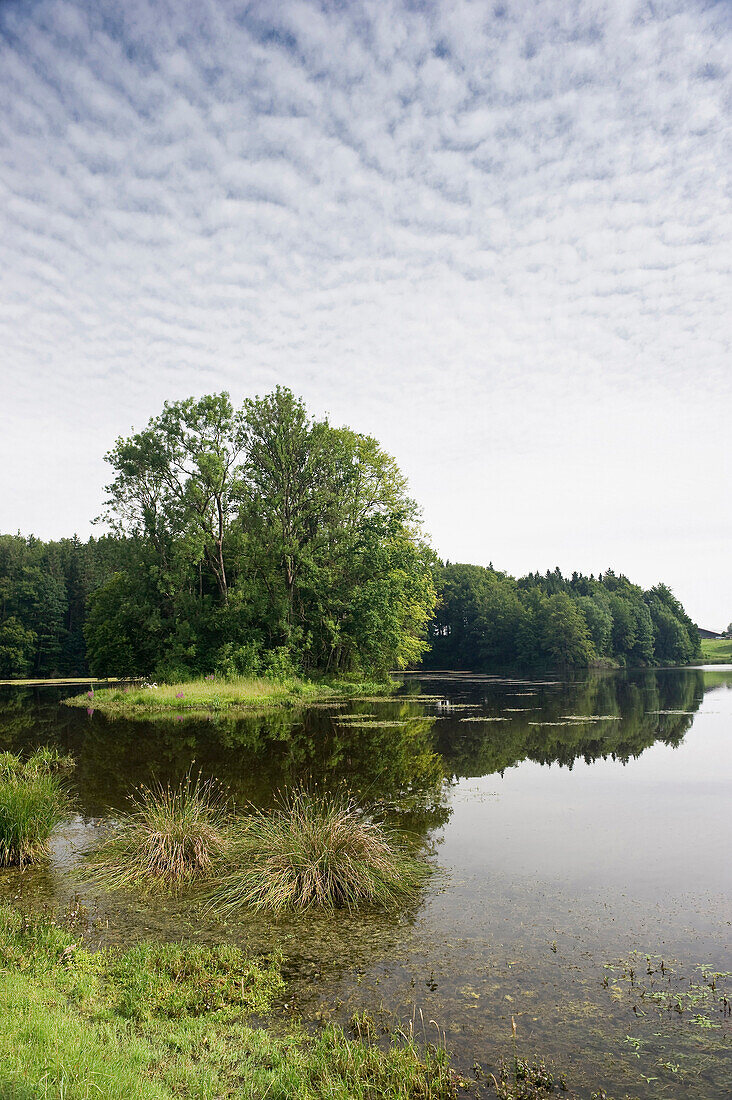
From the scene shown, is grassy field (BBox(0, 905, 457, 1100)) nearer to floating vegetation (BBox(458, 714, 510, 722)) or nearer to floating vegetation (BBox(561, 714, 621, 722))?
floating vegetation (BBox(458, 714, 510, 722))

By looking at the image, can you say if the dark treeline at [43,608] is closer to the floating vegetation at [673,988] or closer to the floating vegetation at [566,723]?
the floating vegetation at [566,723]

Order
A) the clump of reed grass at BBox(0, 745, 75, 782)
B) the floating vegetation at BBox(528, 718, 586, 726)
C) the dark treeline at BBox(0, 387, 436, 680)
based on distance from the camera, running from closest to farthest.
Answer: the clump of reed grass at BBox(0, 745, 75, 782) < the floating vegetation at BBox(528, 718, 586, 726) < the dark treeline at BBox(0, 387, 436, 680)

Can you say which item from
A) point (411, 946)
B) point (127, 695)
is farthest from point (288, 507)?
point (411, 946)

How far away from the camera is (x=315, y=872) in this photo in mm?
7980

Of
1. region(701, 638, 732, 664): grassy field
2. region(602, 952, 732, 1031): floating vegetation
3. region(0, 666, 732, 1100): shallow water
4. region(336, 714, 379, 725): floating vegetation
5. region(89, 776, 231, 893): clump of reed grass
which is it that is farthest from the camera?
region(701, 638, 732, 664): grassy field

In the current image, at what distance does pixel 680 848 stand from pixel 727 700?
103 feet

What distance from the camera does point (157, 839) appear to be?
9031 millimetres

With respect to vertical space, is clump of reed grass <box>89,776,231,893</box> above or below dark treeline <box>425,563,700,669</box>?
below

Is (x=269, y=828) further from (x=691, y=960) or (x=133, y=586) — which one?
(x=133, y=586)

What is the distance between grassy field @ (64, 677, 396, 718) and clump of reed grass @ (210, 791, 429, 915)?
2301 centimetres

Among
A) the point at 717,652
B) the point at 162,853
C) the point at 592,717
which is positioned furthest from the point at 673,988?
the point at 717,652

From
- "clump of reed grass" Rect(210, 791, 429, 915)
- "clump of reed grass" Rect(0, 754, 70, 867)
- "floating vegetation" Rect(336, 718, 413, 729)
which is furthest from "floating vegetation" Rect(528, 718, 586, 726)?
"clump of reed grass" Rect(0, 754, 70, 867)

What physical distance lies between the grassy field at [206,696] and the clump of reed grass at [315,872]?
2301 centimetres

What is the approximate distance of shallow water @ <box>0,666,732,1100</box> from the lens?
517 centimetres
